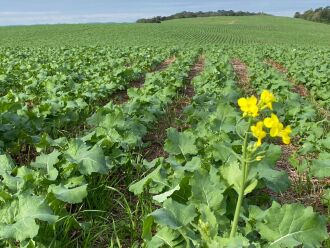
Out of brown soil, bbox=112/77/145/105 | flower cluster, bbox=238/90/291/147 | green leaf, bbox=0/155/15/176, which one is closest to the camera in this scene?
flower cluster, bbox=238/90/291/147

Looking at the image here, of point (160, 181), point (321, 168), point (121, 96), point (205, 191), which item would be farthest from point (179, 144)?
point (121, 96)

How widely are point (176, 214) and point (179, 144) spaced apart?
135 centimetres

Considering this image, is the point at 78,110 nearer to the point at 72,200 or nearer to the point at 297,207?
the point at 72,200

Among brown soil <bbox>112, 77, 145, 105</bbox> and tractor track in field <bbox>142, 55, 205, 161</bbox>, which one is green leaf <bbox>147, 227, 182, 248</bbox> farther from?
brown soil <bbox>112, 77, 145, 105</bbox>

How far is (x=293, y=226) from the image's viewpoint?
2367 mm

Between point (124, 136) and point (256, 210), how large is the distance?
1.96 metres

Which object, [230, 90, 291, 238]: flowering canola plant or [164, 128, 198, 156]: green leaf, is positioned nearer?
[230, 90, 291, 238]: flowering canola plant

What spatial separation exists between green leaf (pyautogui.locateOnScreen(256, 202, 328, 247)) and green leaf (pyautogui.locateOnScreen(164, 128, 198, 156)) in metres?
1.36

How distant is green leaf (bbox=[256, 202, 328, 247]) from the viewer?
2.34 meters

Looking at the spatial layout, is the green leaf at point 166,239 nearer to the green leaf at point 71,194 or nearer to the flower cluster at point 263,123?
the green leaf at point 71,194

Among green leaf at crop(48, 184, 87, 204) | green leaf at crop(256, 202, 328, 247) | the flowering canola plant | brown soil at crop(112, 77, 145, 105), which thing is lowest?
brown soil at crop(112, 77, 145, 105)

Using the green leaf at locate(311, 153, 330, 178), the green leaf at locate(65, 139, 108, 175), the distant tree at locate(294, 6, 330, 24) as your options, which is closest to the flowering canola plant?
the green leaf at locate(65, 139, 108, 175)

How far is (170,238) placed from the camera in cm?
244

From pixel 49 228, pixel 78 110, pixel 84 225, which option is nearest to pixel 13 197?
pixel 49 228
